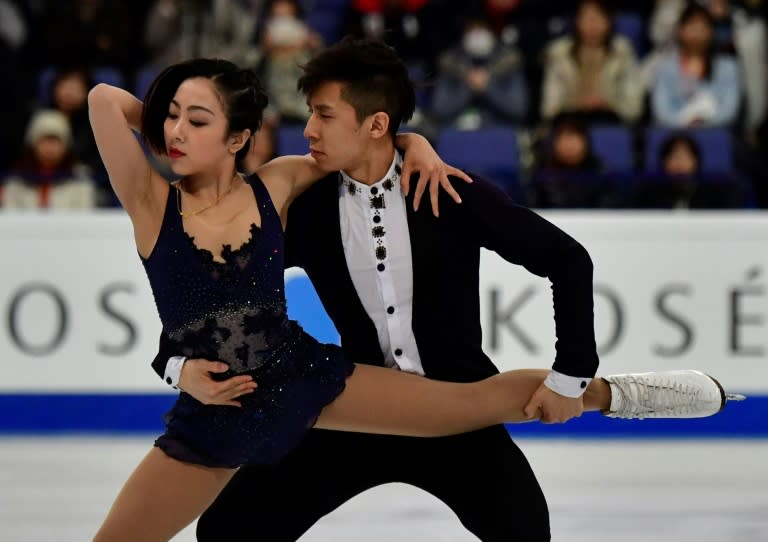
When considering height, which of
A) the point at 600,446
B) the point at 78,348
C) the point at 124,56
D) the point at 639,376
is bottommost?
the point at 600,446

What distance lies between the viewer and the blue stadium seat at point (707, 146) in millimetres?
6699

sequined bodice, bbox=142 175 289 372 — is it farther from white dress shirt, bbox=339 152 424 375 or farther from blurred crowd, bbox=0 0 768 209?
blurred crowd, bbox=0 0 768 209

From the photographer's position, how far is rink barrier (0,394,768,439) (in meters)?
5.61

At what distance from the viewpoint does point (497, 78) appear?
736cm

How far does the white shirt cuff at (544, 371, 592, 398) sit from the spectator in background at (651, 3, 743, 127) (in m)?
4.49

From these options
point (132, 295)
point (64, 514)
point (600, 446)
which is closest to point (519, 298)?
point (600, 446)

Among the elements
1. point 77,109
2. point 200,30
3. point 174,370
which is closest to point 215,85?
point 174,370

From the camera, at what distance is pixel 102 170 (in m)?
6.55

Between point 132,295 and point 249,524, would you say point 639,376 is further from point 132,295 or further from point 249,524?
point 132,295

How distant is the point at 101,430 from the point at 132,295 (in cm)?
60

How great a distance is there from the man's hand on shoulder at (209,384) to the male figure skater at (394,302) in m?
0.07

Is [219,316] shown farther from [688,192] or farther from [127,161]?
[688,192]

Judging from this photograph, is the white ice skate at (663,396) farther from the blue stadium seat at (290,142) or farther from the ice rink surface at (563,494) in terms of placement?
the blue stadium seat at (290,142)

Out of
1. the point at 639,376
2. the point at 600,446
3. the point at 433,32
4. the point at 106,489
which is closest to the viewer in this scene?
the point at 639,376
